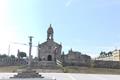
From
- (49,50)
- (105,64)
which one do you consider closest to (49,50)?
(49,50)

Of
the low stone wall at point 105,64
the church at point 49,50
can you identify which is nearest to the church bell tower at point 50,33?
the church at point 49,50

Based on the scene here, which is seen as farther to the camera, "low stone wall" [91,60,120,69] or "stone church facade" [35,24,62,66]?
"stone church facade" [35,24,62,66]

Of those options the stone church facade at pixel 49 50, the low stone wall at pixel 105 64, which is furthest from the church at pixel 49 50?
the low stone wall at pixel 105 64

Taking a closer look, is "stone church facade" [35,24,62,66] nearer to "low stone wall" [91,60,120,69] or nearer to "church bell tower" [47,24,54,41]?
"church bell tower" [47,24,54,41]

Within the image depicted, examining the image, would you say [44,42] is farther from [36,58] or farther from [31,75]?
[31,75]

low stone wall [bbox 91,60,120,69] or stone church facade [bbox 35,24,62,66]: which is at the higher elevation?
stone church facade [bbox 35,24,62,66]

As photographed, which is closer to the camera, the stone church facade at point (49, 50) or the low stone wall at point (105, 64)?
the low stone wall at point (105, 64)

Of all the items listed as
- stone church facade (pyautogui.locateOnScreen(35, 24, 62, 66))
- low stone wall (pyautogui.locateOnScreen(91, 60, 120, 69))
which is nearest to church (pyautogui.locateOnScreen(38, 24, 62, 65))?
stone church facade (pyautogui.locateOnScreen(35, 24, 62, 66))

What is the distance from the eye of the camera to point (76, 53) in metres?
97.7

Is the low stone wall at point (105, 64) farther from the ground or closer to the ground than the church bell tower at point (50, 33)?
closer to the ground

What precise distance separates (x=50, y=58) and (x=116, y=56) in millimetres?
29717

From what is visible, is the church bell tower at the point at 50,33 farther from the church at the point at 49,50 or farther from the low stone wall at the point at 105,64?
the low stone wall at the point at 105,64

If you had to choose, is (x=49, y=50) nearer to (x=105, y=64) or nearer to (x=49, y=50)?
(x=49, y=50)

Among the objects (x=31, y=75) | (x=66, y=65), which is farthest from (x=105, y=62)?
(x=31, y=75)
